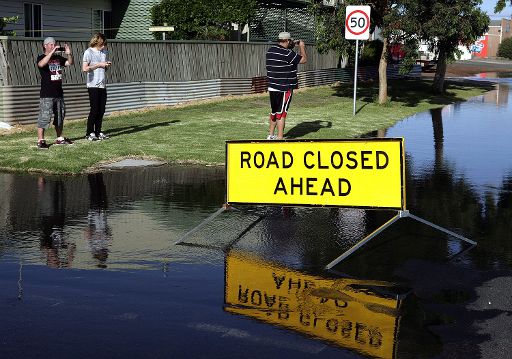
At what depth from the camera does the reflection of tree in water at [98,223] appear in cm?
771

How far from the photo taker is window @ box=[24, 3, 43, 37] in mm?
26391

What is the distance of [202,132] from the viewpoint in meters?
16.8

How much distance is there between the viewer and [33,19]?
26.7m

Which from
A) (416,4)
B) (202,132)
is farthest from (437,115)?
(202,132)

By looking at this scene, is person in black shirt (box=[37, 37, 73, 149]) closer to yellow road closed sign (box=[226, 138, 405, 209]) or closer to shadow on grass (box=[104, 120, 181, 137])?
shadow on grass (box=[104, 120, 181, 137])

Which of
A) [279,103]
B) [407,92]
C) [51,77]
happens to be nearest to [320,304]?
[279,103]

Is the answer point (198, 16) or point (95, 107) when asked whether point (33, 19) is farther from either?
point (95, 107)

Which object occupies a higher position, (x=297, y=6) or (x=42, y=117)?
(x=297, y=6)

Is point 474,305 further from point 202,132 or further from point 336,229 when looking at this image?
point 202,132

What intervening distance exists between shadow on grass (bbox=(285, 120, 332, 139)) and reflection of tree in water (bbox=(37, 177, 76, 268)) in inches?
269

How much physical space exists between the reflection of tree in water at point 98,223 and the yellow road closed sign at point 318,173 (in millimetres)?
1392

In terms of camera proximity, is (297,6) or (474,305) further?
(297,6)

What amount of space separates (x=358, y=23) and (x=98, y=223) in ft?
45.1

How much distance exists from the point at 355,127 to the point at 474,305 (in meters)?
13.3
